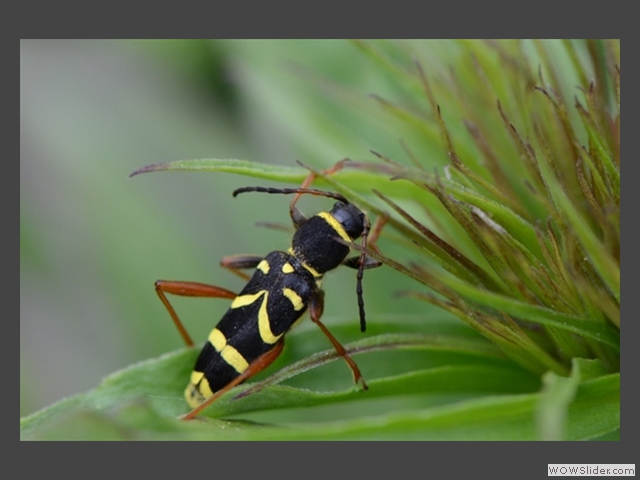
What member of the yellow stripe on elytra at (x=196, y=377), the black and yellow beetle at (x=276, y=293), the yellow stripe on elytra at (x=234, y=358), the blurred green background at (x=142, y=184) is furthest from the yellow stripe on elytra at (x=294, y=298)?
the blurred green background at (x=142, y=184)

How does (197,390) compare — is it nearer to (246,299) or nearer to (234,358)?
(234,358)

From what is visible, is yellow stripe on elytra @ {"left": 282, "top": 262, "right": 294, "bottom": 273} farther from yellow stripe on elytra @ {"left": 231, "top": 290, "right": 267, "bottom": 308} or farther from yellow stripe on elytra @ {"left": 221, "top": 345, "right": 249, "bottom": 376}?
yellow stripe on elytra @ {"left": 221, "top": 345, "right": 249, "bottom": 376}

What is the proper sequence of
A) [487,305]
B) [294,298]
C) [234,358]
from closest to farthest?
[487,305] → [234,358] → [294,298]

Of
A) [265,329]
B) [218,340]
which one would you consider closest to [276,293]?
[265,329]

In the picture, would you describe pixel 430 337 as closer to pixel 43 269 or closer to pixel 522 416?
pixel 522 416

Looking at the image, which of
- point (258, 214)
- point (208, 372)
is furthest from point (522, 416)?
point (258, 214)

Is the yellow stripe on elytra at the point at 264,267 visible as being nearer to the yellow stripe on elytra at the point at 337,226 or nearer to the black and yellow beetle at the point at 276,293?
the black and yellow beetle at the point at 276,293

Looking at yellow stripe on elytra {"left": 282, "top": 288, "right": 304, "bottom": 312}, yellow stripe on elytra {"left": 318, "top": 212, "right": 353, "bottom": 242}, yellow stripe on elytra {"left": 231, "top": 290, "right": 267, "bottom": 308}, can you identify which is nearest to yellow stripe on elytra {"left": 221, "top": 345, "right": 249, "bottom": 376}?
yellow stripe on elytra {"left": 231, "top": 290, "right": 267, "bottom": 308}
